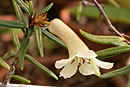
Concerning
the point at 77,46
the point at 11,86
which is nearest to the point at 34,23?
the point at 77,46

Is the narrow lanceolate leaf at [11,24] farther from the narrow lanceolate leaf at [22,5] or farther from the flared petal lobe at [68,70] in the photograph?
the flared petal lobe at [68,70]

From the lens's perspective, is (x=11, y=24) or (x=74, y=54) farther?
(x=11, y=24)

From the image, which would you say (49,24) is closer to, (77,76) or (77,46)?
(77,46)

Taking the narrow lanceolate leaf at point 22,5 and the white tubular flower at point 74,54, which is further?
the narrow lanceolate leaf at point 22,5

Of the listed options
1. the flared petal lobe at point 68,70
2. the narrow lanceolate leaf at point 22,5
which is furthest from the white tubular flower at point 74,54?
the narrow lanceolate leaf at point 22,5

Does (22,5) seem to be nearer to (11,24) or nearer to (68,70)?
(11,24)

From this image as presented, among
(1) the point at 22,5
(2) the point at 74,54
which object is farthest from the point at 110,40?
(1) the point at 22,5

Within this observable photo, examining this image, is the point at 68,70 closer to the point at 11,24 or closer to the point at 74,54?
the point at 74,54

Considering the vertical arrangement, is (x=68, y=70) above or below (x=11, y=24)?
below

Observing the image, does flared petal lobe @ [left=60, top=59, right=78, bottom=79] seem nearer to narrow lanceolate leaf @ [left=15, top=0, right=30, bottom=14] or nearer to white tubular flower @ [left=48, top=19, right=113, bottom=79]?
white tubular flower @ [left=48, top=19, right=113, bottom=79]
